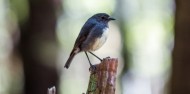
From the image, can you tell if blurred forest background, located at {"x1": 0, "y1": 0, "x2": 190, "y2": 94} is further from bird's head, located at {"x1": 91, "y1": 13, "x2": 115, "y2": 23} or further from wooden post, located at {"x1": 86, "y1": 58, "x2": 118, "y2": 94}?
wooden post, located at {"x1": 86, "y1": 58, "x2": 118, "y2": 94}

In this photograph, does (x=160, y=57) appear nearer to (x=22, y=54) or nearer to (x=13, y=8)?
(x=13, y=8)

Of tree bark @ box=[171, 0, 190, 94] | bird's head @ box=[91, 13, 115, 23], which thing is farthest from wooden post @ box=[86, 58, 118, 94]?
tree bark @ box=[171, 0, 190, 94]

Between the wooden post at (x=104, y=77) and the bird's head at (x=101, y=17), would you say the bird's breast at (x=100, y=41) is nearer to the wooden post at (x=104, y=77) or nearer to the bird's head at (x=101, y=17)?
the bird's head at (x=101, y=17)

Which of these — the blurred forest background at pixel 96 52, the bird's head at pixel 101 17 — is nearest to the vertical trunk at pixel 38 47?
the blurred forest background at pixel 96 52

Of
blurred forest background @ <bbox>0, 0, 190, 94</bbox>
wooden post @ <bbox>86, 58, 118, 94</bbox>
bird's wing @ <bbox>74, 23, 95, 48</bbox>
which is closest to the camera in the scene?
wooden post @ <bbox>86, 58, 118, 94</bbox>

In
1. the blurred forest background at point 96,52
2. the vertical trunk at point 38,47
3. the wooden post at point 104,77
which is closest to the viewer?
the wooden post at point 104,77

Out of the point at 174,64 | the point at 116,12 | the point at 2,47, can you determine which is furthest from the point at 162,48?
the point at 174,64
